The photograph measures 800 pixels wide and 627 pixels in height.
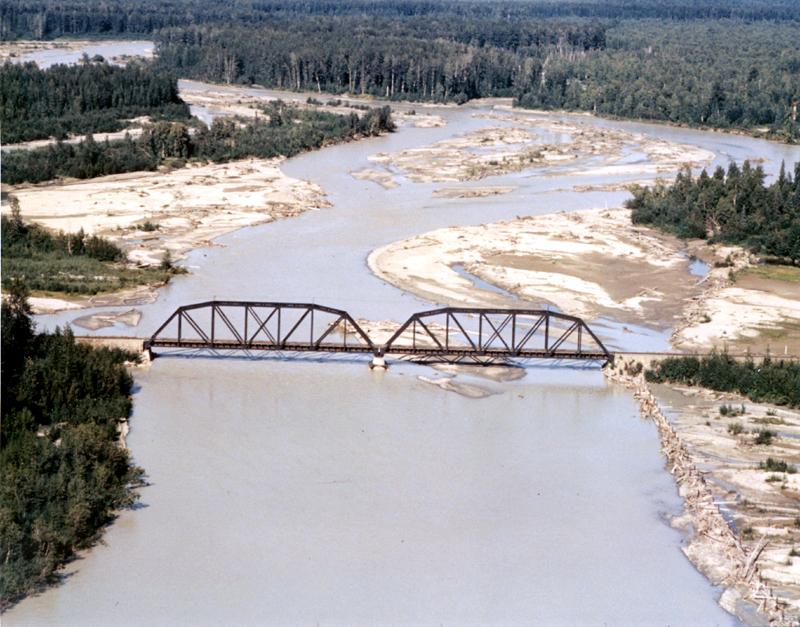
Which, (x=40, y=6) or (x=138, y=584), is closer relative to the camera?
(x=138, y=584)

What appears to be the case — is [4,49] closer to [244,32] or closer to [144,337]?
[244,32]

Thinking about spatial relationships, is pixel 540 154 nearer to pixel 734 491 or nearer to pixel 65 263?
pixel 65 263

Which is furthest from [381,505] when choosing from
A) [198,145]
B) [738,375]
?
[198,145]

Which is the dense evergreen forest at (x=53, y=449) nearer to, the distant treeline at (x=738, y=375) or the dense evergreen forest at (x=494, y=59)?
the distant treeline at (x=738, y=375)

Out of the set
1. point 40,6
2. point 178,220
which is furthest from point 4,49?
point 178,220

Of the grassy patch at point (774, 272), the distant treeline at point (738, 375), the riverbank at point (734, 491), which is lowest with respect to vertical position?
the grassy patch at point (774, 272)

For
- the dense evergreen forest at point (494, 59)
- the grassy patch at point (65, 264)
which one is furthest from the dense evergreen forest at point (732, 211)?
the dense evergreen forest at point (494, 59)

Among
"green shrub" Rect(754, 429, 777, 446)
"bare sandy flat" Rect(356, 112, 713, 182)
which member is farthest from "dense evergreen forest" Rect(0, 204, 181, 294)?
"bare sandy flat" Rect(356, 112, 713, 182)
